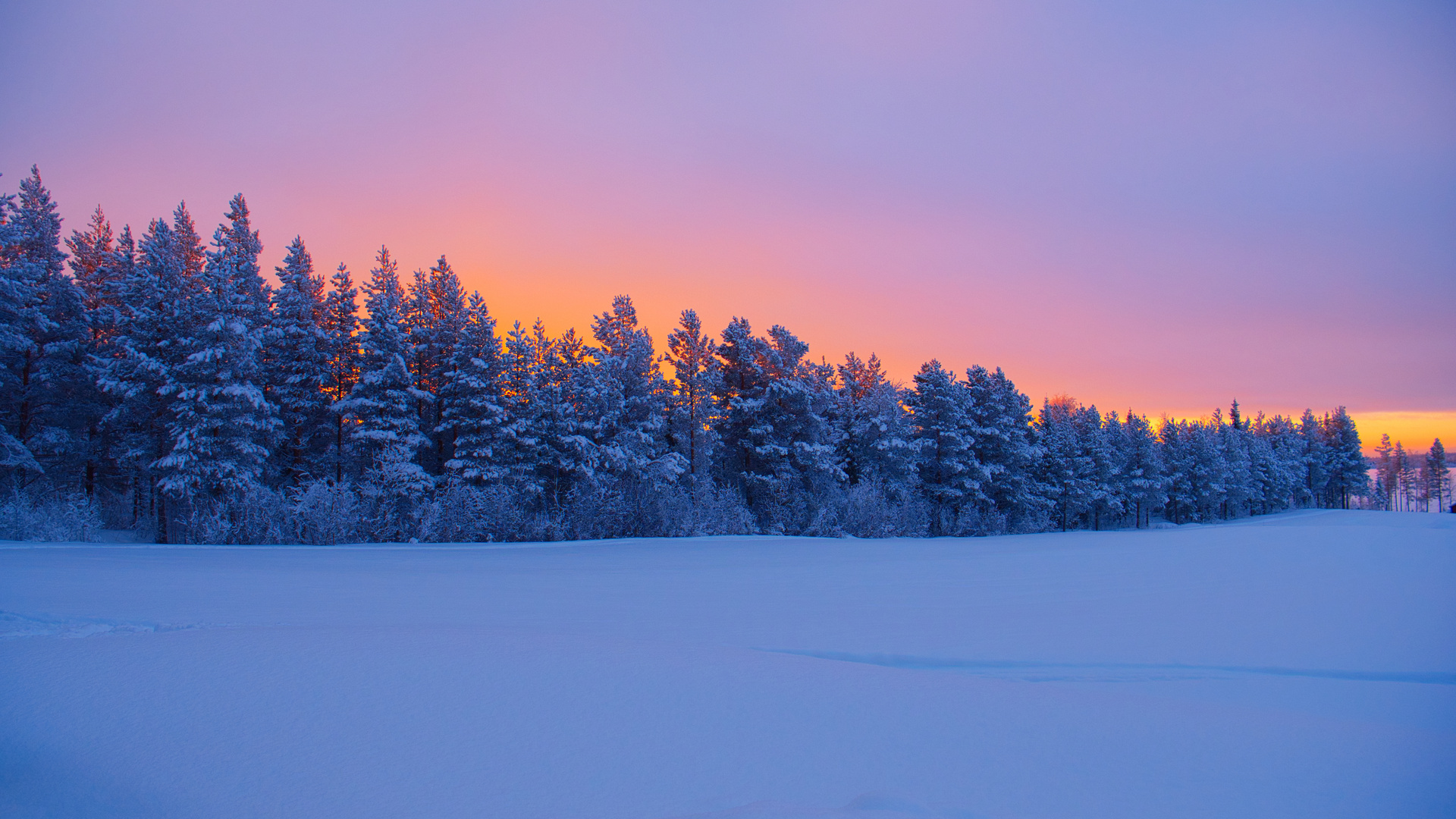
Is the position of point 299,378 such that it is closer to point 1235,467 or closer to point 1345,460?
point 1235,467

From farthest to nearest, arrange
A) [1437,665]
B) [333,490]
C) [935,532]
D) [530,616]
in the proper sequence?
[935,532]
[333,490]
[530,616]
[1437,665]

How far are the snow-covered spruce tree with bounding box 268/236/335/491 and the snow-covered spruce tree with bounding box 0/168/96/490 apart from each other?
5661mm

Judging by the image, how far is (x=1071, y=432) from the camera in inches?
1529

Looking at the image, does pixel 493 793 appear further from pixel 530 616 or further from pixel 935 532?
pixel 935 532

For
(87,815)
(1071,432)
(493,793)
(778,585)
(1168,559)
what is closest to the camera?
(87,815)

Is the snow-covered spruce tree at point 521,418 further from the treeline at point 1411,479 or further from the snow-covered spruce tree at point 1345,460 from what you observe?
the treeline at point 1411,479

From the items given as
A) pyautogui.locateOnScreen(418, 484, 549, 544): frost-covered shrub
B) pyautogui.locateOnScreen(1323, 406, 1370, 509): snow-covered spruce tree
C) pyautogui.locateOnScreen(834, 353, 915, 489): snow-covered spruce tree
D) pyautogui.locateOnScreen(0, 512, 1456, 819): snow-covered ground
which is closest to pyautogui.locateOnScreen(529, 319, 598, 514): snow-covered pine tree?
pyautogui.locateOnScreen(418, 484, 549, 544): frost-covered shrub

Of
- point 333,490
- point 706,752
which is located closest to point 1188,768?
point 706,752

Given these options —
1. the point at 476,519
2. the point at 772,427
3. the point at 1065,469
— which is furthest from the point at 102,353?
the point at 1065,469

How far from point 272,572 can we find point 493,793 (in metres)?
8.30

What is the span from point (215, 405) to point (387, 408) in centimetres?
467

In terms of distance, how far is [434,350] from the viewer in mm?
25766

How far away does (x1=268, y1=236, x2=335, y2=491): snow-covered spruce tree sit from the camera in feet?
80.7

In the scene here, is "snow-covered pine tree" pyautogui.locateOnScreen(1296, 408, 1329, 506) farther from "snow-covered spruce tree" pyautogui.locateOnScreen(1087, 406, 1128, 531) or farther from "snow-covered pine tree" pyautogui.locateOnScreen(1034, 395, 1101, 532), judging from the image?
"snow-covered pine tree" pyautogui.locateOnScreen(1034, 395, 1101, 532)
